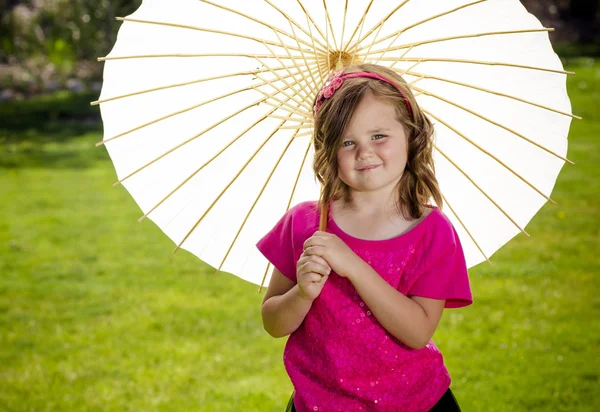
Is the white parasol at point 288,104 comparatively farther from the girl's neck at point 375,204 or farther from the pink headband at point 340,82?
the girl's neck at point 375,204

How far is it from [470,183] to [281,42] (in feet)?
2.50

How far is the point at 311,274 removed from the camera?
1.88 metres

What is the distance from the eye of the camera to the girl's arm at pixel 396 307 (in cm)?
190

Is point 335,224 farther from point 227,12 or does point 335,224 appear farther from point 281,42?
point 227,12

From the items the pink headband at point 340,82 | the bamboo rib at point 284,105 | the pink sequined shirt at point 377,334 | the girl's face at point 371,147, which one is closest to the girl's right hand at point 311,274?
the pink sequined shirt at point 377,334

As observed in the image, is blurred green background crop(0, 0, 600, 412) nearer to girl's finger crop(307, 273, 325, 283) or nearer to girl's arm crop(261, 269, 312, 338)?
girl's arm crop(261, 269, 312, 338)

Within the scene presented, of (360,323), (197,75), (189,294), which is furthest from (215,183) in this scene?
(189,294)

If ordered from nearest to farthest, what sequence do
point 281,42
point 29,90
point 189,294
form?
point 281,42 → point 189,294 → point 29,90

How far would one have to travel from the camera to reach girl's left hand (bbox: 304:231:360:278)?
1880 millimetres

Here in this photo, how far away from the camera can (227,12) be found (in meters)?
2.41

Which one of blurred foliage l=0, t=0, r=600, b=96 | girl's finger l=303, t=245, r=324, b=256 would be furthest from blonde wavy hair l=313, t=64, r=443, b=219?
blurred foliage l=0, t=0, r=600, b=96

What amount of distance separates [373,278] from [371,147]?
1.09 ft

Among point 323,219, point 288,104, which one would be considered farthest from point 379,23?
point 323,219

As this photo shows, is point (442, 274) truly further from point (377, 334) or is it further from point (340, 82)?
point (340, 82)
